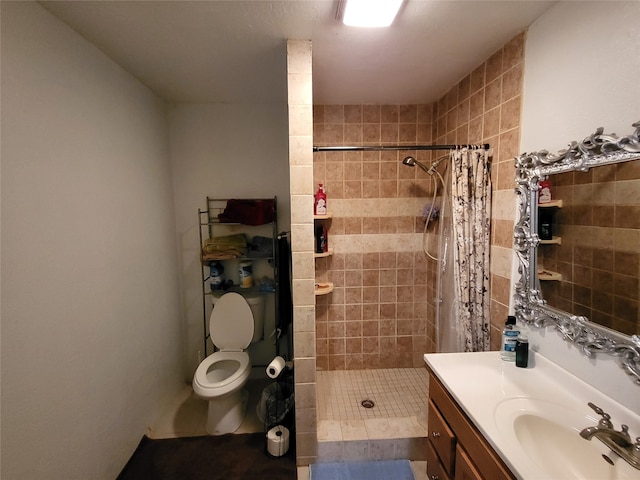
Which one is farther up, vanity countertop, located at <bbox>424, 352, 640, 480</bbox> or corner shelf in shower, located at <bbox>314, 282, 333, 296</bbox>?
corner shelf in shower, located at <bbox>314, 282, 333, 296</bbox>

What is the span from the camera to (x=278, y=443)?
1735mm

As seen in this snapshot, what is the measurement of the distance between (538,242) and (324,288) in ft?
4.65

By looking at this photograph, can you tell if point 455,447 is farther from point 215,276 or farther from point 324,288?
point 215,276

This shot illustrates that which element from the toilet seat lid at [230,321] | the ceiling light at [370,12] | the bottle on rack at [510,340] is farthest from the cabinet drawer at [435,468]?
the ceiling light at [370,12]

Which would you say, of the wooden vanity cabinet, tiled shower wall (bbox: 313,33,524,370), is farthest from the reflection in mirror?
tiled shower wall (bbox: 313,33,524,370)

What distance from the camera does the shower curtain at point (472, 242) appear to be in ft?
5.14

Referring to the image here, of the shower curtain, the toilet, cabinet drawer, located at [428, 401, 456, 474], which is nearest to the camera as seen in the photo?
cabinet drawer, located at [428, 401, 456, 474]

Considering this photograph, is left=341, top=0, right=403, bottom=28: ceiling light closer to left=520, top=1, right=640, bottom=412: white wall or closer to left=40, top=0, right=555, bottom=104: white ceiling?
left=40, top=0, right=555, bottom=104: white ceiling

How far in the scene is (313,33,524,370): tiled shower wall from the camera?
7.50ft

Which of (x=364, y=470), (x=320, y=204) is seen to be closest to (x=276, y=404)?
(x=364, y=470)

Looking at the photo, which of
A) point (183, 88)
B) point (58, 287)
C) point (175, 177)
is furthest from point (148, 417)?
point (183, 88)

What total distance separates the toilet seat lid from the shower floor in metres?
0.77

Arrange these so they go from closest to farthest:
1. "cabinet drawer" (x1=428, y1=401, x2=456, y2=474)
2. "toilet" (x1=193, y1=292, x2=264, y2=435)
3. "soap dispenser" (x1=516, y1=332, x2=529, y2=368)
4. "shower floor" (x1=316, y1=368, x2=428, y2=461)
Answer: "cabinet drawer" (x1=428, y1=401, x2=456, y2=474), "soap dispenser" (x1=516, y1=332, x2=529, y2=368), "shower floor" (x1=316, y1=368, x2=428, y2=461), "toilet" (x1=193, y1=292, x2=264, y2=435)

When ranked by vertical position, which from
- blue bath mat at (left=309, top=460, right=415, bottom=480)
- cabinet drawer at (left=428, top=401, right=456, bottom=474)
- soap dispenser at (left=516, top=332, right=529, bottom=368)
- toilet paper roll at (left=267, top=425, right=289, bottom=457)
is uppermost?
soap dispenser at (left=516, top=332, right=529, bottom=368)
